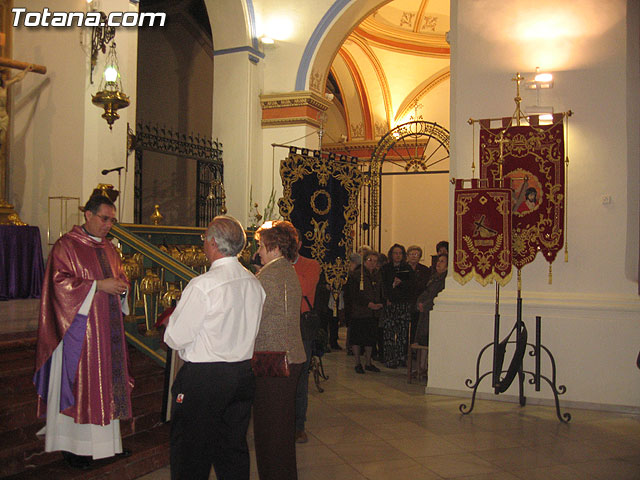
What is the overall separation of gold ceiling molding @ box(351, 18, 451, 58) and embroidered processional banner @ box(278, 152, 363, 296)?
824 cm

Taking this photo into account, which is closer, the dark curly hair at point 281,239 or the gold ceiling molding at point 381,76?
the dark curly hair at point 281,239

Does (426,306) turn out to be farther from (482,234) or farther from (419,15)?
(419,15)

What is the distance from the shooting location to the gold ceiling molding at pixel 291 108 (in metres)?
10.6

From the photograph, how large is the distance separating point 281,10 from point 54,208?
5.03 m

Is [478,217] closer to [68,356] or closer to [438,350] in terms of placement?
[438,350]

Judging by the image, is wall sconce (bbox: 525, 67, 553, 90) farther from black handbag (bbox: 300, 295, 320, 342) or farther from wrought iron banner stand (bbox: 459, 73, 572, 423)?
black handbag (bbox: 300, 295, 320, 342)

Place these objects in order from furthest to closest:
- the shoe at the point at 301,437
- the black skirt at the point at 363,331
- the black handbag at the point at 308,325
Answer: the black skirt at the point at 363,331 < the shoe at the point at 301,437 < the black handbag at the point at 308,325

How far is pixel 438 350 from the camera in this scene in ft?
21.7

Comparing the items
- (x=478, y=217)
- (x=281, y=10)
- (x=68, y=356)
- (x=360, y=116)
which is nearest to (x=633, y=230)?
(x=478, y=217)

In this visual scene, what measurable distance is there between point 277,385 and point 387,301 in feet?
15.4

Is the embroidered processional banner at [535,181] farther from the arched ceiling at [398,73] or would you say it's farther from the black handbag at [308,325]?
the arched ceiling at [398,73]

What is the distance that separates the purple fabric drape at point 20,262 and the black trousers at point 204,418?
5274 mm

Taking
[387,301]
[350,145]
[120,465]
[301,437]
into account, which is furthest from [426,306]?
[350,145]

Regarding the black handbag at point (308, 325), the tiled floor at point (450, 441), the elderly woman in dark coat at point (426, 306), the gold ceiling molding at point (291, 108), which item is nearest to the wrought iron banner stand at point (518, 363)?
the tiled floor at point (450, 441)
